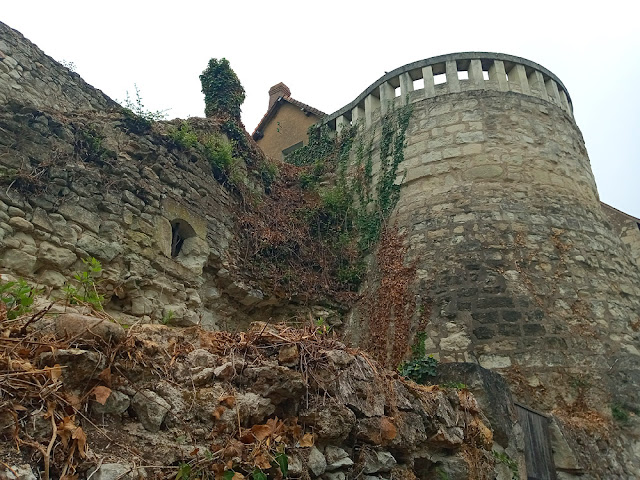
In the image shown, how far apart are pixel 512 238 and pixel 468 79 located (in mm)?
3353

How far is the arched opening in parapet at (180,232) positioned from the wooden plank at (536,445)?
4.37 metres

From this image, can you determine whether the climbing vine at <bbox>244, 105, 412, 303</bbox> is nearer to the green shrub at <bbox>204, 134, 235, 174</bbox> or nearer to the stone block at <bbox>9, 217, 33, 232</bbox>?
the green shrub at <bbox>204, 134, 235, 174</bbox>

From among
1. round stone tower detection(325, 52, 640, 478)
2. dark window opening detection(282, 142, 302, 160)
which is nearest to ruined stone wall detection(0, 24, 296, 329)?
round stone tower detection(325, 52, 640, 478)

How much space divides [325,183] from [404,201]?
204 centimetres

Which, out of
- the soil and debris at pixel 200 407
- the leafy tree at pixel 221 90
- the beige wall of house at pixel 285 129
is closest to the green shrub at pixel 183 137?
the leafy tree at pixel 221 90

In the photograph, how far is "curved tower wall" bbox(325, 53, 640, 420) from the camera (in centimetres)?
672

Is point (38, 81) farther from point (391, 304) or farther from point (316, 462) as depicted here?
point (316, 462)

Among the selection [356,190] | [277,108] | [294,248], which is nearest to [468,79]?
[356,190]

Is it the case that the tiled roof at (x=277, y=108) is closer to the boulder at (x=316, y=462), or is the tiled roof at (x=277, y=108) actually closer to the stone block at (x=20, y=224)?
the stone block at (x=20, y=224)

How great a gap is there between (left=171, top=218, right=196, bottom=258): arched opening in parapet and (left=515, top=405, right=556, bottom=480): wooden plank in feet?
14.3

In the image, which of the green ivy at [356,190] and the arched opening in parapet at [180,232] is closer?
the arched opening in parapet at [180,232]

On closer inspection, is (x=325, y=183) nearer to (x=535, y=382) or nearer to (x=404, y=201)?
(x=404, y=201)

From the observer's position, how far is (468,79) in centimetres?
940

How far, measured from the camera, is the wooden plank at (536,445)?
5078mm
